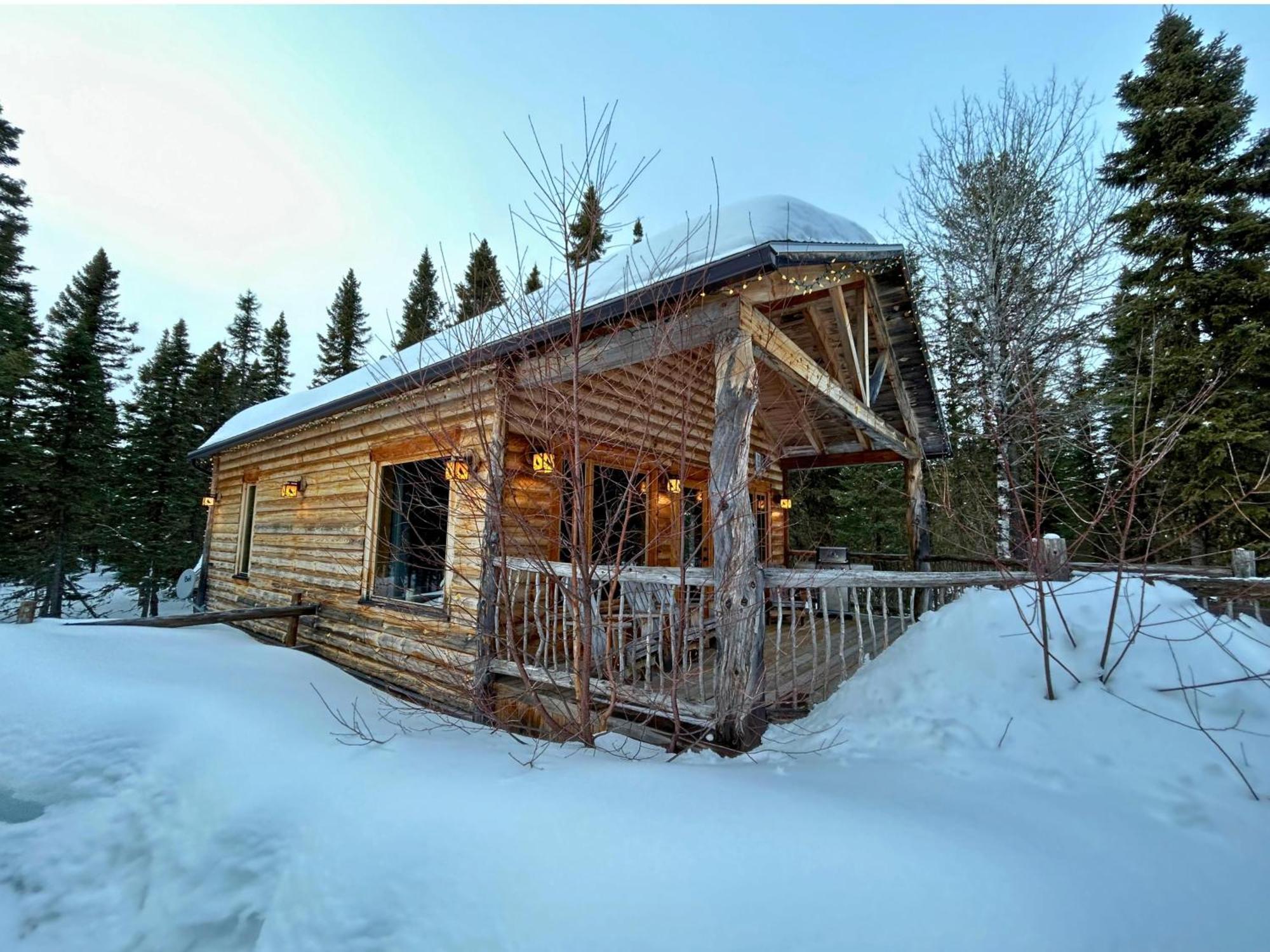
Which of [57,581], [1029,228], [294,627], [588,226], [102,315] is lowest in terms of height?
[57,581]

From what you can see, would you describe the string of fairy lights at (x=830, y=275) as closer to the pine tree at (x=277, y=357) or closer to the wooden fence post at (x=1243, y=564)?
the wooden fence post at (x=1243, y=564)

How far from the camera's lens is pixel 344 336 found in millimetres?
24672

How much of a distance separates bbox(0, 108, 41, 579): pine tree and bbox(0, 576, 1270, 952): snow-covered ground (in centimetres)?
1488

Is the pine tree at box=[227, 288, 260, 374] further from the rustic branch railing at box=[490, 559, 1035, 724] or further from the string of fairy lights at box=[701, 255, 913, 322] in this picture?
the string of fairy lights at box=[701, 255, 913, 322]

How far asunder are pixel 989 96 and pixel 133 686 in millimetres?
15343

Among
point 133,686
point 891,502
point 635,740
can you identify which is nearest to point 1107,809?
point 635,740

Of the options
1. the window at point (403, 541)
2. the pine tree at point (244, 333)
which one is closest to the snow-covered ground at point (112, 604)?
the pine tree at point (244, 333)

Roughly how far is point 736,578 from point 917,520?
20.7 feet

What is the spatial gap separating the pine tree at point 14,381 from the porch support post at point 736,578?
653 inches

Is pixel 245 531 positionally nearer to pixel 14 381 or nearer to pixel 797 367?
pixel 797 367

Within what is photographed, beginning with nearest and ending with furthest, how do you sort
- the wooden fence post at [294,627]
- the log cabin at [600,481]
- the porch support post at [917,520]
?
the log cabin at [600,481], the wooden fence post at [294,627], the porch support post at [917,520]

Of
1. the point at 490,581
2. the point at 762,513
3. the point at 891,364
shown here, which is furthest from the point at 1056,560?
the point at 762,513

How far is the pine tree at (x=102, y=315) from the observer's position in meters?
17.3

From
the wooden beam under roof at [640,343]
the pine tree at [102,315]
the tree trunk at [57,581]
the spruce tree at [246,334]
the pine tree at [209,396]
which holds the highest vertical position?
the spruce tree at [246,334]
